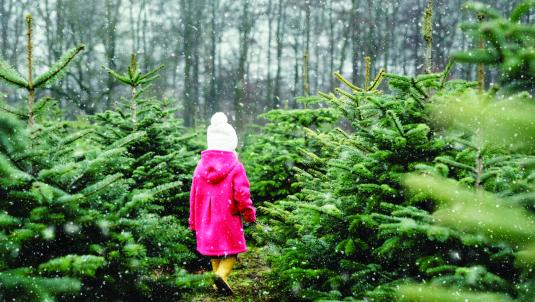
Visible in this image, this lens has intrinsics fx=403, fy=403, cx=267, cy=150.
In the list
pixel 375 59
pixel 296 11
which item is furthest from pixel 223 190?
pixel 296 11

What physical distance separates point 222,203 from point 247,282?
1.20 m

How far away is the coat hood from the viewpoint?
15.4ft

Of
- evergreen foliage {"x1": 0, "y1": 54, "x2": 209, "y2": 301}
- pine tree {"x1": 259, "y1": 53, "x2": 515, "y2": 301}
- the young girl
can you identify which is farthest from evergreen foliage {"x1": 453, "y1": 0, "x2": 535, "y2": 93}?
the young girl

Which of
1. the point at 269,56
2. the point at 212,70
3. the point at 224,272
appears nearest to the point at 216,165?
the point at 224,272

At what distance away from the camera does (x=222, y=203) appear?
4.74 m

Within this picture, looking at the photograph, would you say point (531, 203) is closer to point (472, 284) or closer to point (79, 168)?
point (472, 284)

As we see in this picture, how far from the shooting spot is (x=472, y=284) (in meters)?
1.94

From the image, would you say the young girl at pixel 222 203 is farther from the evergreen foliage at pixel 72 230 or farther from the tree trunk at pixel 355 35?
the tree trunk at pixel 355 35

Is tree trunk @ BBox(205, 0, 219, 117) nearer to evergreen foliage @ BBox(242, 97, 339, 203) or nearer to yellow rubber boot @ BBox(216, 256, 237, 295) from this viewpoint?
evergreen foliage @ BBox(242, 97, 339, 203)

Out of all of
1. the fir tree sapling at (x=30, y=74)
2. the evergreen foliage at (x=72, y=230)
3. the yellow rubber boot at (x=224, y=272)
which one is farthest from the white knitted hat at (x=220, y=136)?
the fir tree sapling at (x=30, y=74)

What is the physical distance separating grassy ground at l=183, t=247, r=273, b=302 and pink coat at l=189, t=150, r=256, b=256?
1.59 feet

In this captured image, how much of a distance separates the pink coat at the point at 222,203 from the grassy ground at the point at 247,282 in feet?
1.59

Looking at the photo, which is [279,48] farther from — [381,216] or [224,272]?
[381,216]

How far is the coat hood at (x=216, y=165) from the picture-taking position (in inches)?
185
